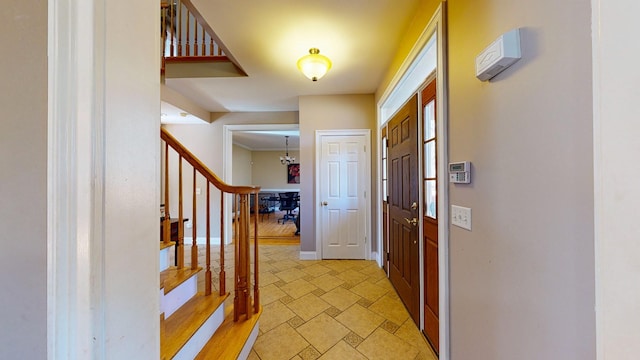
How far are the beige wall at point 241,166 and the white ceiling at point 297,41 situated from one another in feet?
15.6

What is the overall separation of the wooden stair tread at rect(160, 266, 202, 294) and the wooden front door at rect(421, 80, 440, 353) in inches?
68.1

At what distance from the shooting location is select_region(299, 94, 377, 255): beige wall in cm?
361

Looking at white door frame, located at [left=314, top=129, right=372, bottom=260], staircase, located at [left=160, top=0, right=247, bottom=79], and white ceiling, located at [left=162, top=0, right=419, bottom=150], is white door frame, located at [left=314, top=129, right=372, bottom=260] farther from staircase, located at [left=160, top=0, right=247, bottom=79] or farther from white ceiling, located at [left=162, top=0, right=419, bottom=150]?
staircase, located at [left=160, top=0, right=247, bottom=79]

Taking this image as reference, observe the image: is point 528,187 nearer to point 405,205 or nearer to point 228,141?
point 405,205

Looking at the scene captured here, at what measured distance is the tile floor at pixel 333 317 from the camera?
5.70 feet

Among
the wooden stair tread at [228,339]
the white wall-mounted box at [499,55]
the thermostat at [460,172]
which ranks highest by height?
the white wall-mounted box at [499,55]

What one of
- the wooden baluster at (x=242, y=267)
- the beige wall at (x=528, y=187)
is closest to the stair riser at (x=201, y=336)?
the wooden baluster at (x=242, y=267)

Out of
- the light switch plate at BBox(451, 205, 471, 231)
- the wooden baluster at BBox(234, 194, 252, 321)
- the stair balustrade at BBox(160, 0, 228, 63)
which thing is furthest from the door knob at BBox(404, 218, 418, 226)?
the stair balustrade at BBox(160, 0, 228, 63)

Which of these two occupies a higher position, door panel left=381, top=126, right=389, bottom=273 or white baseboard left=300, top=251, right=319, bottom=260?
door panel left=381, top=126, right=389, bottom=273

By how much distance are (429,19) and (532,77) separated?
106cm

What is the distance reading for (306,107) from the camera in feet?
12.0

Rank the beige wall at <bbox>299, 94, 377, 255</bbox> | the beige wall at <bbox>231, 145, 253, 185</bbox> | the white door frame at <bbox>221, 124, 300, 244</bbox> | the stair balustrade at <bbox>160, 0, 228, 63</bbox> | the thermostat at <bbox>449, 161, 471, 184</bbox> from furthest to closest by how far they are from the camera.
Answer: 1. the beige wall at <bbox>231, 145, 253, 185</bbox>
2. the white door frame at <bbox>221, 124, 300, 244</bbox>
3. the beige wall at <bbox>299, 94, 377, 255</bbox>
4. the stair balustrade at <bbox>160, 0, 228, 63</bbox>
5. the thermostat at <bbox>449, 161, 471, 184</bbox>

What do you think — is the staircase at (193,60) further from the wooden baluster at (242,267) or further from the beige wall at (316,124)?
→ the wooden baluster at (242,267)

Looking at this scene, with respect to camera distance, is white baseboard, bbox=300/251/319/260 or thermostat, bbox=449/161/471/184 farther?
white baseboard, bbox=300/251/319/260
